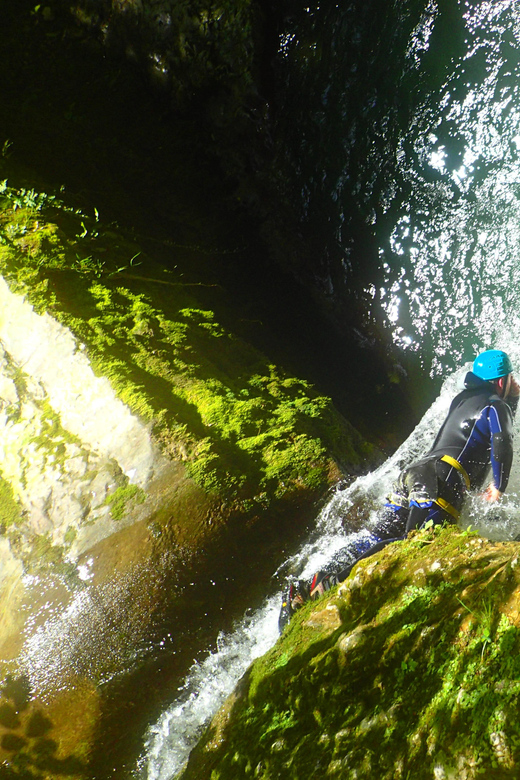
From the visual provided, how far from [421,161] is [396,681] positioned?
6.69 metres

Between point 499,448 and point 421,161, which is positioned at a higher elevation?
point 421,161

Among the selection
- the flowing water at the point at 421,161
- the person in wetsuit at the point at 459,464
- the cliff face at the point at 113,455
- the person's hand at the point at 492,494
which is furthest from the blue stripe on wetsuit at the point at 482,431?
the cliff face at the point at 113,455

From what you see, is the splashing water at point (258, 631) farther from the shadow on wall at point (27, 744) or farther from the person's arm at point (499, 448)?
the shadow on wall at point (27, 744)

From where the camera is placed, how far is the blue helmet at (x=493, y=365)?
4.52m

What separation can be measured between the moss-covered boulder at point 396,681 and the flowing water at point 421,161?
7.56ft

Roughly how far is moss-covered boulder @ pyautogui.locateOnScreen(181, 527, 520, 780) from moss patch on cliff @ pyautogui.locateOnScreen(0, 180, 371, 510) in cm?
165

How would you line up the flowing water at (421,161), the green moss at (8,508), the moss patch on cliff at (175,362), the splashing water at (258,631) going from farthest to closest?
1. the flowing water at (421,161)
2. the green moss at (8,508)
3. the moss patch on cliff at (175,362)
4. the splashing water at (258,631)

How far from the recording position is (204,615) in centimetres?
381

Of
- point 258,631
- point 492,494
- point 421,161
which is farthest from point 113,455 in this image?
point 421,161

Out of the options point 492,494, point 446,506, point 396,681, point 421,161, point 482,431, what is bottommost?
point 396,681

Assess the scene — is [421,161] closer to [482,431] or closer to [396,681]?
[482,431]

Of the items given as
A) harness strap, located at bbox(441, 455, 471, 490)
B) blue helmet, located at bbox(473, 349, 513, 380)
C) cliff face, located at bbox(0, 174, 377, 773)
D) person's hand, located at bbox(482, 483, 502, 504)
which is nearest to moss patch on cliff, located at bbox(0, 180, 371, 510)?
cliff face, located at bbox(0, 174, 377, 773)

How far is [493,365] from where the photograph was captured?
14.9 ft

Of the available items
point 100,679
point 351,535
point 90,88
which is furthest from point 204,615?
point 90,88
